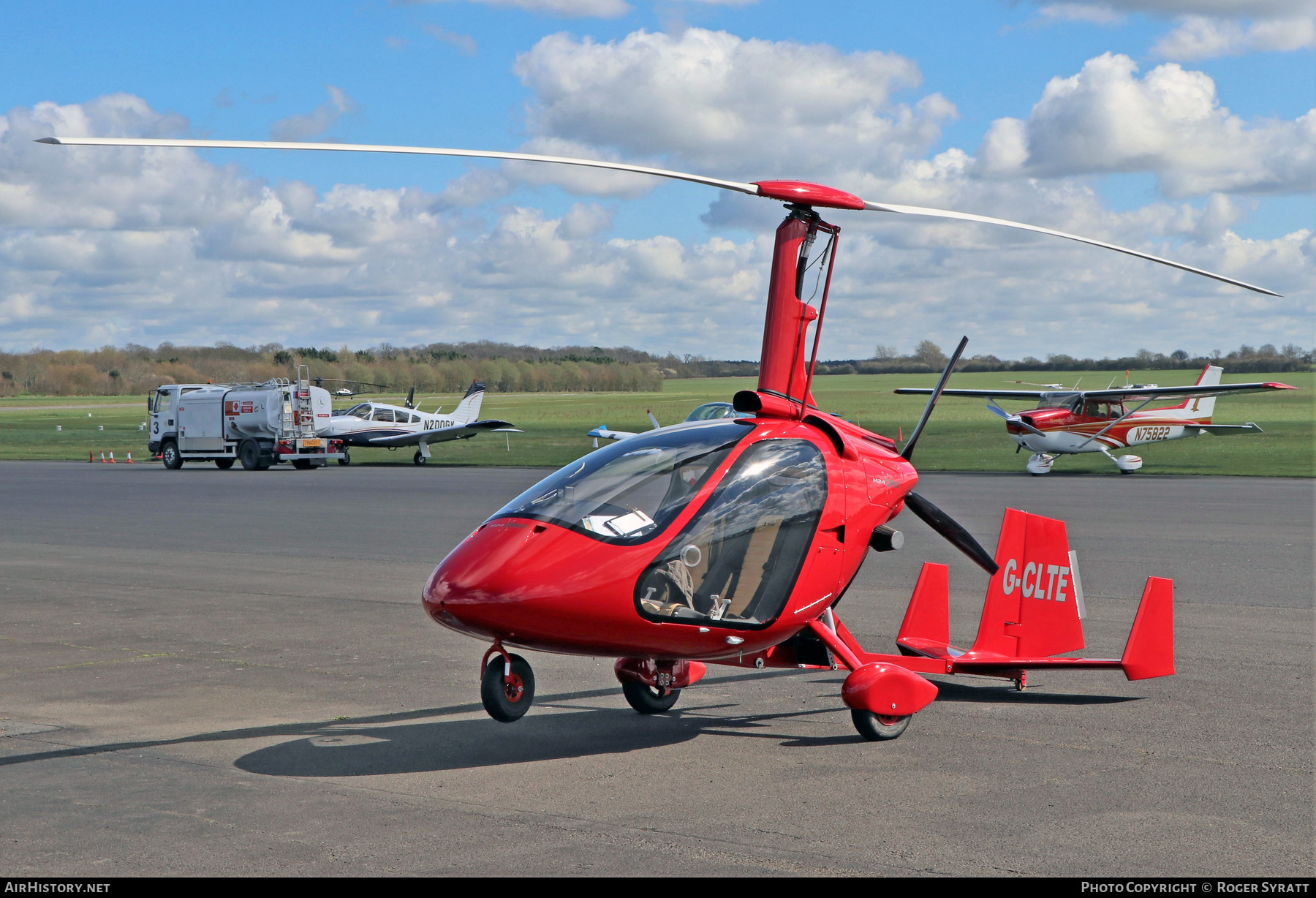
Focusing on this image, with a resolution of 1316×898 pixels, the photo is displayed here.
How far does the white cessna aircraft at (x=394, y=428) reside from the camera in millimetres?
44281

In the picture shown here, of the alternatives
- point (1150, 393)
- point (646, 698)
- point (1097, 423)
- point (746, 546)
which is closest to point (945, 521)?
point (746, 546)

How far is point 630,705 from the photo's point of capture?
7.82 m

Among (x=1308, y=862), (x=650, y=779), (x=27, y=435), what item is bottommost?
(x=27, y=435)

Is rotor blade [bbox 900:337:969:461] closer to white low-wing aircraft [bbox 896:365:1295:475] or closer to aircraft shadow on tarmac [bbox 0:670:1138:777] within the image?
aircraft shadow on tarmac [bbox 0:670:1138:777]

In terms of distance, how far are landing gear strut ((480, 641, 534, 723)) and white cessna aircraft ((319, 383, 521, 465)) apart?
37955mm

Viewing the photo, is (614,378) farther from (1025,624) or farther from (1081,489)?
(1025,624)

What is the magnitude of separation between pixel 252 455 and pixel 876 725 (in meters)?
36.5

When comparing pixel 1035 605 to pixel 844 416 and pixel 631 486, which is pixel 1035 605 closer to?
pixel 631 486

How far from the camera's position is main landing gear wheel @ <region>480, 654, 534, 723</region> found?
6.05 meters

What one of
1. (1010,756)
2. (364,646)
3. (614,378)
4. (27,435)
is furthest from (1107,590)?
(614,378)

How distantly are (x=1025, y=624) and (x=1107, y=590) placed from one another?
5.24m

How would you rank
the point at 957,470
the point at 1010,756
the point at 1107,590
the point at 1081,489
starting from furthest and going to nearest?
the point at 957,470 < the point at 1081,489 < the point at 1107,590 < the point at 1010,756

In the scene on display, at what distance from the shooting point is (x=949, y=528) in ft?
25.6

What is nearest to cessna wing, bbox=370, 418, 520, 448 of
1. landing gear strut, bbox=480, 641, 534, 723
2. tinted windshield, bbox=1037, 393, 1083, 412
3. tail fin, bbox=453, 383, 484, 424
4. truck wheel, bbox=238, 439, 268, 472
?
tail fin, bbox=453, 383, 484, 424
